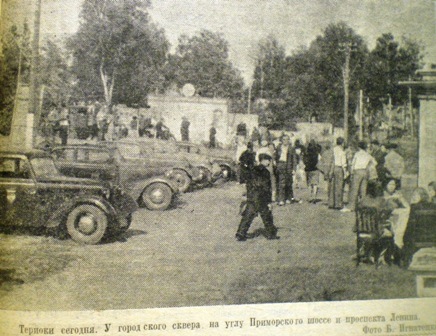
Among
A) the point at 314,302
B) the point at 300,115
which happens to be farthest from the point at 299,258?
the point at 300,115

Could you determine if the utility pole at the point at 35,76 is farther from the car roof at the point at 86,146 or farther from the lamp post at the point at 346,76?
the lamp post at the point at 346,76

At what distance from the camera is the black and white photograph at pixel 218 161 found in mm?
5613

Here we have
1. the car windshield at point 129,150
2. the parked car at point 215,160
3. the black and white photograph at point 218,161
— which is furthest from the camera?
the parked car at point 215,160


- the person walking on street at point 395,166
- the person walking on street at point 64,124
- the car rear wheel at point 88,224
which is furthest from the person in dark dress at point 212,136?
the person walking on street at point 395,166

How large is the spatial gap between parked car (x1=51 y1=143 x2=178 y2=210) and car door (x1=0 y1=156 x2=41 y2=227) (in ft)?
1.14

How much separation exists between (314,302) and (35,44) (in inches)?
159

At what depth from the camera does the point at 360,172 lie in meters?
6.66

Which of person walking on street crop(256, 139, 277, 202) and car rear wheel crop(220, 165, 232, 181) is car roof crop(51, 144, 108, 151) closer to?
car rear wheel crop(220, 165, 232, 181)

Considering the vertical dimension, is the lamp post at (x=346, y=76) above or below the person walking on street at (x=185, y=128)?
above

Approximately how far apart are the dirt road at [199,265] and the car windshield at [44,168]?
657 mm

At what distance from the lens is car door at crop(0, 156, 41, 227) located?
218 inches

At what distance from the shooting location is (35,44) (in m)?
5.62

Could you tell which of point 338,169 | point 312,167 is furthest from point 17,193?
point 338,169

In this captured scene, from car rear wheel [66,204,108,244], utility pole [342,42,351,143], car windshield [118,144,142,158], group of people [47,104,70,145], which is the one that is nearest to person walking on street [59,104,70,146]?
group of people [47,104,70,145]
